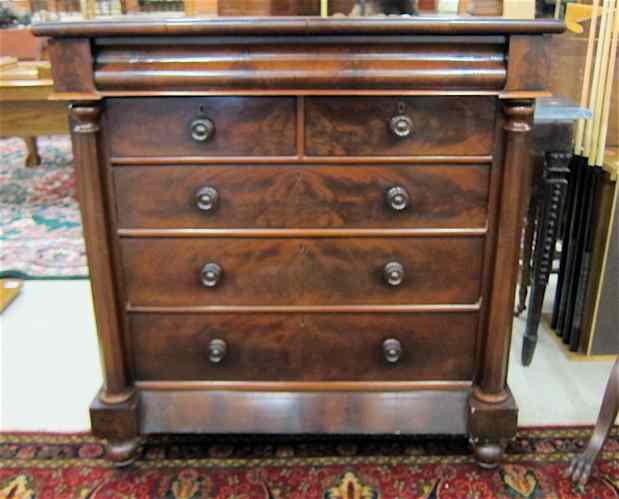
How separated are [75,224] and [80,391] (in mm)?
1449

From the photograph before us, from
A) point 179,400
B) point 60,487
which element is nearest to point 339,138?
point 179,400

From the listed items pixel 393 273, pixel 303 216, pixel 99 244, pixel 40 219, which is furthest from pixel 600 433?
pixel 40 219

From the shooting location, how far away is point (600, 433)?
1.50 metres

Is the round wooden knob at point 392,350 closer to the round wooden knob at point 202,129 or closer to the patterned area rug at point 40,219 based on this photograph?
the round wooden knob at point 202,129

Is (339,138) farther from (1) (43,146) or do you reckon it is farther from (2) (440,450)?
(1) (43,146)

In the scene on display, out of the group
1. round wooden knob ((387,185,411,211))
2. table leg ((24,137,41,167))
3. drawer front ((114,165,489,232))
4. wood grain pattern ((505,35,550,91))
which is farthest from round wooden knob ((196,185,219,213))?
table leg ((24,137,41,167))

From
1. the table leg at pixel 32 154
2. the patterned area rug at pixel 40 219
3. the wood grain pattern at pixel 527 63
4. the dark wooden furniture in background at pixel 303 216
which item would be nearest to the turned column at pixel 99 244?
the dark wooden furniture in background at pixel 303 216

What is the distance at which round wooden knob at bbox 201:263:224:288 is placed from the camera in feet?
4.66

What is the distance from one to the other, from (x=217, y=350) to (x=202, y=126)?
1.63ft

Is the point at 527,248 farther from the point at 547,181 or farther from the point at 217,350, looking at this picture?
the point at 217,350

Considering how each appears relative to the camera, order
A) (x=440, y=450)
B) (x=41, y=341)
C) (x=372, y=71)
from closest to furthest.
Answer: (x=372, y=71) < (x=440, y=450) < (x=41, y=341)

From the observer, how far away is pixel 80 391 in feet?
6.07

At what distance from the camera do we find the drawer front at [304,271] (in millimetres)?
1412

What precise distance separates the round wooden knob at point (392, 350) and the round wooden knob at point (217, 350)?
361 mm
